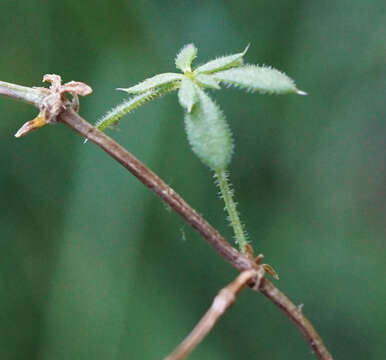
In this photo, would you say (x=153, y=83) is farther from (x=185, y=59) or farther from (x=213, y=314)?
(x=213, y=314)

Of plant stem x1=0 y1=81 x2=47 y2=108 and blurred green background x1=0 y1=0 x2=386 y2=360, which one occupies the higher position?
blurred green background x1=0 y1=0 x2=386 y2=360

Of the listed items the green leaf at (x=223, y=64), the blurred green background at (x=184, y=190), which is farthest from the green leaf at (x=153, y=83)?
the blurred green background at (x=184, y=190)

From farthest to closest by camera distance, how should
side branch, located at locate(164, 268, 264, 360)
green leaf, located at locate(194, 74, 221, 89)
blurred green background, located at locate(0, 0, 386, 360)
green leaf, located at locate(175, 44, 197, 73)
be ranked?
blurred green background, located at locate(0, 0, 386, 360) < green leaf, located at locate(175, 44, 197, 73) < green leaf, located at locate(194, 74, 221, 89) < side branch, located at locate(164, 268, 264, 360)

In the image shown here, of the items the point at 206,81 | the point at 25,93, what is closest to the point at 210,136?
the point at 206,81

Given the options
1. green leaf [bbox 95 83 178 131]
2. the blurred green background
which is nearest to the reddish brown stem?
green leaf [bbox 95 83 178 131]

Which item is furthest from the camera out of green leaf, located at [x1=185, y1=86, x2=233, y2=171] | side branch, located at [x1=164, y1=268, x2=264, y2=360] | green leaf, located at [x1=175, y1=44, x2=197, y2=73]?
green leaf, located at [x1=175, y1=44, x2=197, y2=73]

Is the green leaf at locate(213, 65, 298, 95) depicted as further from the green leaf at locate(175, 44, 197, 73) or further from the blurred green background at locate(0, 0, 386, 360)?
the blurred green background at locate(0, 0, 386, 360)

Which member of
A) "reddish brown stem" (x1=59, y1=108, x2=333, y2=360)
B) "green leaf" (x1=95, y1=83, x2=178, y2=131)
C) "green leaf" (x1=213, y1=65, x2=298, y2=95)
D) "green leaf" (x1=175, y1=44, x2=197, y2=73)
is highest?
"green leaf" (x1=175, y1=44, x2=197, y2=73)
